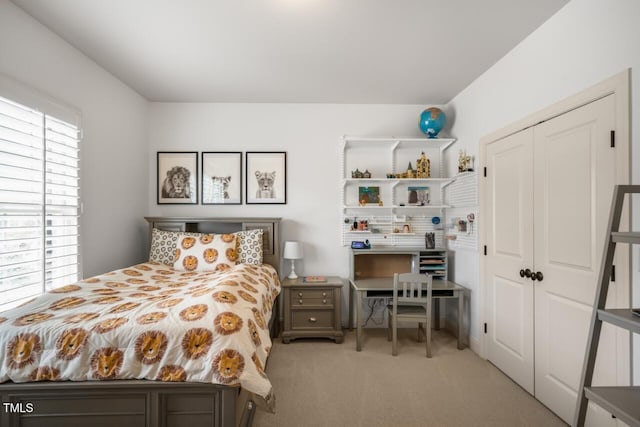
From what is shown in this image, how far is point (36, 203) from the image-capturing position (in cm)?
210

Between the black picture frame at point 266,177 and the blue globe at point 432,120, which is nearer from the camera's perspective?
the blue globe at point 432,120

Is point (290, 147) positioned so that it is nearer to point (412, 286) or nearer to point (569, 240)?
point (412, 286)

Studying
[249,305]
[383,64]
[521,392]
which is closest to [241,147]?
[383,64]

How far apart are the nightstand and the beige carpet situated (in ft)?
0.52

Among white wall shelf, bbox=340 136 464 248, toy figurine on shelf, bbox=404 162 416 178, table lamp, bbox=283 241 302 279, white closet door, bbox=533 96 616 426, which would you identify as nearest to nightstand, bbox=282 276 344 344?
table lamp, bbox=283 241 302 279

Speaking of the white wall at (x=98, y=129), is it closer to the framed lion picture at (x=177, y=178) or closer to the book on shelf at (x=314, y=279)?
the framed lion picture at (x=177, y=178)

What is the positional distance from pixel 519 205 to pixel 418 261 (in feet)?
4.09

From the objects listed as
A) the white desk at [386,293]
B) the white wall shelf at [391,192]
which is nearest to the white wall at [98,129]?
the white wall shelf at [391,192]

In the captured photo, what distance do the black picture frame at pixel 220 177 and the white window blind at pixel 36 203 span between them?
1255 mm

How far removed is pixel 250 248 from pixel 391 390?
182 cm

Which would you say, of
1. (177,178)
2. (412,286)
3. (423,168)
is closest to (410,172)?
(423,168)

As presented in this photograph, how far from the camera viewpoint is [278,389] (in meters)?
2.29

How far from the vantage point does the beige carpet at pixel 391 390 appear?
1954 mm

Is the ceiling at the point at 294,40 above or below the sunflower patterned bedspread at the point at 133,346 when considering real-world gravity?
above
